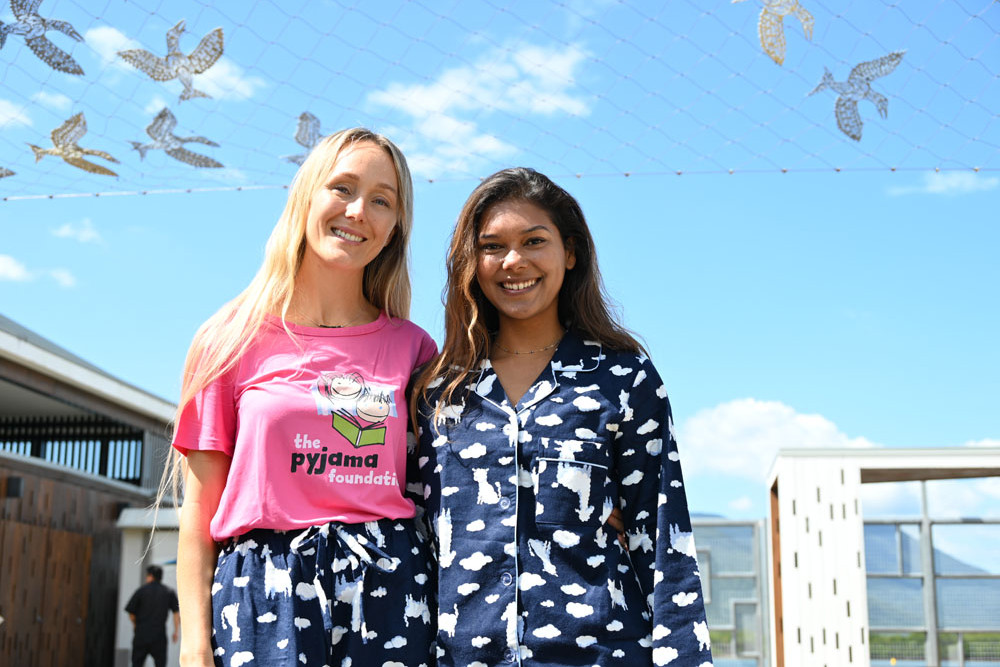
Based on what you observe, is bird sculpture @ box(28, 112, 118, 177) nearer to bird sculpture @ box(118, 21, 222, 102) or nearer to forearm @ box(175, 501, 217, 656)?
bird sculpture @ box(118, 21, 222, 102)

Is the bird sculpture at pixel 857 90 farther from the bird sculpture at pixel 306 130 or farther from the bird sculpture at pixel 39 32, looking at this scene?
the bird sculpture at pixel 39 32

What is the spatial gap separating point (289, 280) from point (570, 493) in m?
0.77

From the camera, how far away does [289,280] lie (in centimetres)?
232

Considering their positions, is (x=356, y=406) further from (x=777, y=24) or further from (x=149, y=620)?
(x=149, y=620)

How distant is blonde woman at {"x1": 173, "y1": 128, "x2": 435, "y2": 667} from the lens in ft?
6.70

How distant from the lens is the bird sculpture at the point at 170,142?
443 cm

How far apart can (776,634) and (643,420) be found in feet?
20.8

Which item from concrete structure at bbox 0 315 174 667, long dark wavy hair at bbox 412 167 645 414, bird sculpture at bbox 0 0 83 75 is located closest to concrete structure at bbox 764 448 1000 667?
bird sculpture at bbox 0 0 83 75

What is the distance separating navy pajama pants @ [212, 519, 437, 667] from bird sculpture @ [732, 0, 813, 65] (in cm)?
294

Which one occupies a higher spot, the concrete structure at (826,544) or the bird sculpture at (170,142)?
the bird sculpture at (170,142)

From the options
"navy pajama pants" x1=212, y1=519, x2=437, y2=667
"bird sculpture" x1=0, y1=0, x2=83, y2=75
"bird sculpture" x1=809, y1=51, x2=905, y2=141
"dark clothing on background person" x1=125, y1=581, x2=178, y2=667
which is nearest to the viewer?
"navy pajama pants" x1=212, y1=519, x2=437, y2=667

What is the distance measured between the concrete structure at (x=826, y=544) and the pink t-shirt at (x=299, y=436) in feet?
19.8

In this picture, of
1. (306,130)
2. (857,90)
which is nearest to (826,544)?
(857,90)

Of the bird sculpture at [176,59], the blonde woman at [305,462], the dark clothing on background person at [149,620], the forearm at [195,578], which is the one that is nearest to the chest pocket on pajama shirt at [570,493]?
the blonde woman at [305,462]
